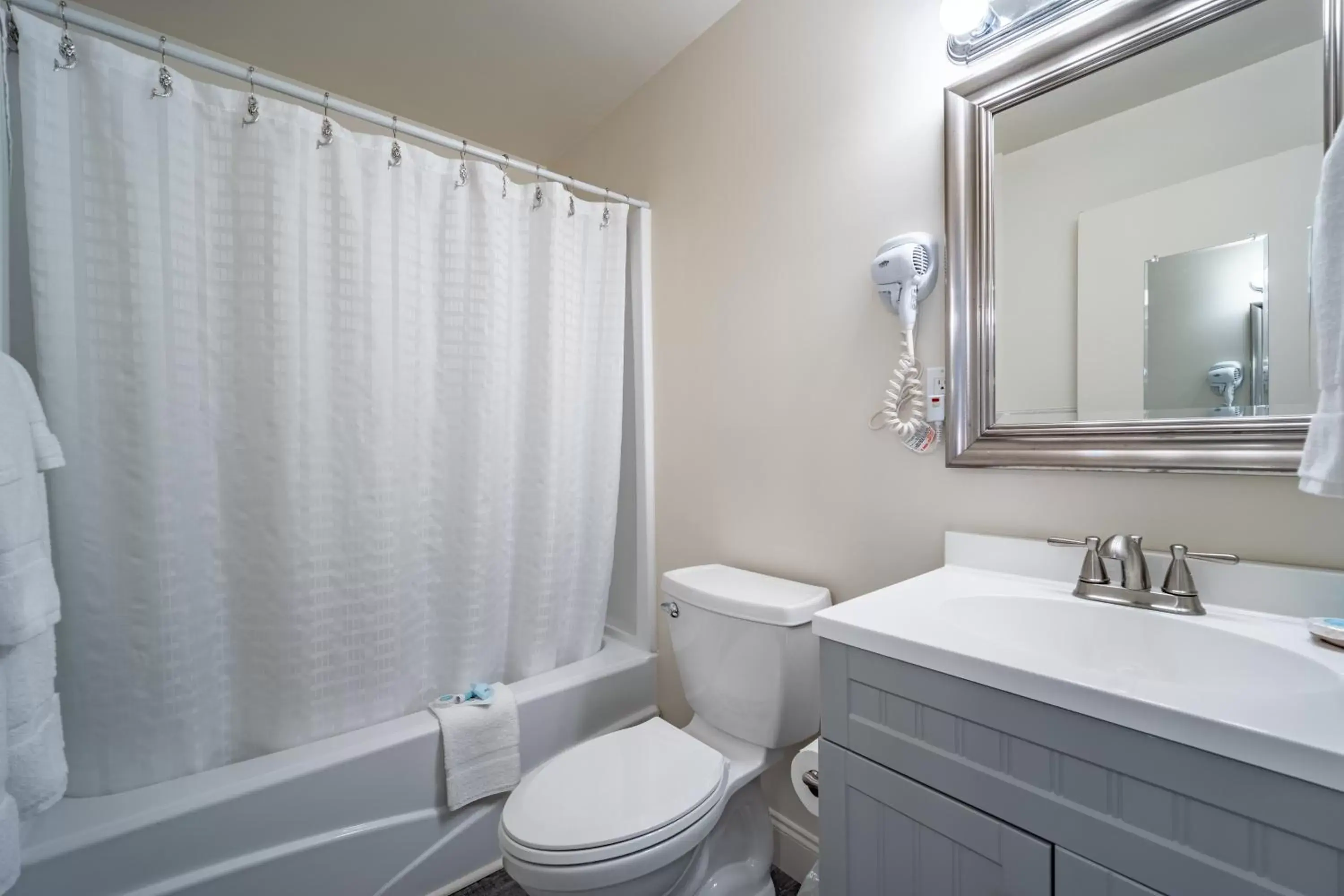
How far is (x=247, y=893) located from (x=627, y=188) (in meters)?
2.23

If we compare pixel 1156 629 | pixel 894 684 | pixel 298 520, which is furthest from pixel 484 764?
pixel 1156 629

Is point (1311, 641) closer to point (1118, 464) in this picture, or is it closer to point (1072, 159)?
point (1118, 464)

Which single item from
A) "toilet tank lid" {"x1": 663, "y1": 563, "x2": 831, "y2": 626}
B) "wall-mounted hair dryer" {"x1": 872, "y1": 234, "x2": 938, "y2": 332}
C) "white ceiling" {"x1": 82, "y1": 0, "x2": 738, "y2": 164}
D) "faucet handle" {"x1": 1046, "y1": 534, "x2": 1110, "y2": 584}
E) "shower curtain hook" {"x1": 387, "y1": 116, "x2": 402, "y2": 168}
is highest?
"white ceiling" {"x1": 82, "y1": 0, "x2": 738, "y2": 164}

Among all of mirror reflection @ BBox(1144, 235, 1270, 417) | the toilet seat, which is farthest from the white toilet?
mirror reflection @ BBox(1144, 235, 1270, 417)

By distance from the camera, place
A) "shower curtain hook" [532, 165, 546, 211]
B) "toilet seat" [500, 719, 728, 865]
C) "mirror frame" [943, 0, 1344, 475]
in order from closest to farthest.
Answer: "mirror frame" [943, 0, 1344, 475] < "toilet seat" [500, 719, 728, 865] < "shower curtain hook" [532, 165, 546, 211]

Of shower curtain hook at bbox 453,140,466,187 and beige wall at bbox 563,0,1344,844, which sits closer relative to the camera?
beige wall at bbox 563,0,1344,844

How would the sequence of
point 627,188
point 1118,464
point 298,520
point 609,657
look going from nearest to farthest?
point 1118,464
point 298,520
point 609,657
point 627,188

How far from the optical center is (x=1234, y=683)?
0.75 m

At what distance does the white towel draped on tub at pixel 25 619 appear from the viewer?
34.5 inches

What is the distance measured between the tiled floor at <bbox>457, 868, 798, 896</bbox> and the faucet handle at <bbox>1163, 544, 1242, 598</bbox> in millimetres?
1170

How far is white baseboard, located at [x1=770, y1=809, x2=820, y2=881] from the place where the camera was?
1451 millimetres

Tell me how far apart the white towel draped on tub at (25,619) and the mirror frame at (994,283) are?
64.1 inches

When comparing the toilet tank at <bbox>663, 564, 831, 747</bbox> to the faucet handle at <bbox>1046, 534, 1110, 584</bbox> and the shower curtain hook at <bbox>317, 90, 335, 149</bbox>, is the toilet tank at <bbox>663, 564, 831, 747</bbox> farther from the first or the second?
the shower curtain hook at <bbox>317, 90, 335, 149</bbox>

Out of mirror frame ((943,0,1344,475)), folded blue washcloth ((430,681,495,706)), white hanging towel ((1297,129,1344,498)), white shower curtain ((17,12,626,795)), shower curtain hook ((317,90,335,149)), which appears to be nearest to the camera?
white hanging towel ((1297,129,1344,498))
